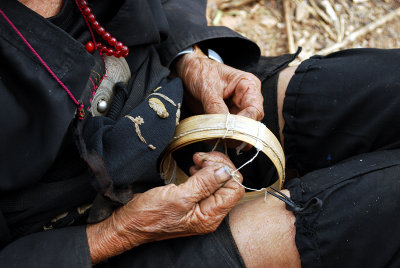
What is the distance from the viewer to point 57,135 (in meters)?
0.88

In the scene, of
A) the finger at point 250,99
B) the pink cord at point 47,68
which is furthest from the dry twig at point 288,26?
the pink cord at point 47,68

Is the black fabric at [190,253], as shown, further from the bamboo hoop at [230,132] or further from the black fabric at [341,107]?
the black fabric at [341,107]

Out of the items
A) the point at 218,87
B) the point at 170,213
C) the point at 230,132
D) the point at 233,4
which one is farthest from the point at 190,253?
the point at 233,4

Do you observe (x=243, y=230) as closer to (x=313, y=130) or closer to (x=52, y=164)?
(x=313, y=130)

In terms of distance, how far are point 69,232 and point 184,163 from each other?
0.53m

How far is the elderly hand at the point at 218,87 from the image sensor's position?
1.18m

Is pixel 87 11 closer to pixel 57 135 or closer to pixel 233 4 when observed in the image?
pixel 57 135

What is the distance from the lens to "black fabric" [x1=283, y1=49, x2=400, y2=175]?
1131mm

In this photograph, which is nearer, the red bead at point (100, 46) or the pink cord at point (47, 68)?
the pink cord at point (47, 68)

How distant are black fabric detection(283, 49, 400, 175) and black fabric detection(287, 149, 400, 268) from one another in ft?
0.55

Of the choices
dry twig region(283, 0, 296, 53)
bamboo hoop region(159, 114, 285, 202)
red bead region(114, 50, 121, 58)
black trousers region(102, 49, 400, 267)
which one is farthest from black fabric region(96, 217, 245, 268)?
dry twig region(283, 0, 296, 53)

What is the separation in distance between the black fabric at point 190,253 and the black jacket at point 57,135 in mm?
141

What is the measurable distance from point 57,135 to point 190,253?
476mm

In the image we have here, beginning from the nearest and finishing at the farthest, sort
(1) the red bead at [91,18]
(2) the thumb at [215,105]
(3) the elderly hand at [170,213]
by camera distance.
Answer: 1. (3) the elderly hand at [170,213]
2. (1) the red bead at [91,18]
3. (2) the thumb at [215,105]
